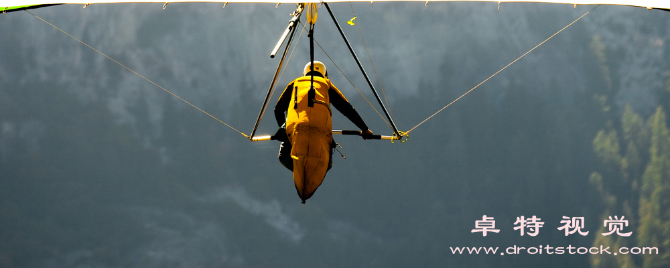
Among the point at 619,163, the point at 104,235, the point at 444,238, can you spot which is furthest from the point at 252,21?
the point at 619,163

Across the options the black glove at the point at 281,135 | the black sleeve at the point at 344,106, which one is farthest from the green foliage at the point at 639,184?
the black glove at the point at 281,135

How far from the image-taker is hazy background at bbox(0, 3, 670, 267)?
208 feet

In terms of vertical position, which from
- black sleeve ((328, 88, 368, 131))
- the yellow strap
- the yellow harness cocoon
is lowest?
the yellow harness cocoon

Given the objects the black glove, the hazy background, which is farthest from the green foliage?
the black glove

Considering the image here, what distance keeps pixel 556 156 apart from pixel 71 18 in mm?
50555

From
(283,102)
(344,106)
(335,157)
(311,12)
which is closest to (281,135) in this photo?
(283,102)

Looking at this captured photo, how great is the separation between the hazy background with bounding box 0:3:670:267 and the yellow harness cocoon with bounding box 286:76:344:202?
4845cm

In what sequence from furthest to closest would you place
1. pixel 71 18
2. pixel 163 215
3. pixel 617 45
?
pixel 163 215, pixel 617 45, pixel 71 18

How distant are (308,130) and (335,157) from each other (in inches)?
2009

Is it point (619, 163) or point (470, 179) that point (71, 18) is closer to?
point (470, 179)

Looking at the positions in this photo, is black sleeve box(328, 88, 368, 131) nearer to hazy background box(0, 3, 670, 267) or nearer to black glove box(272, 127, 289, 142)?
black glove box(272, 127, 289, 142)

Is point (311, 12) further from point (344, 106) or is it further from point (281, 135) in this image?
point (281, 135)

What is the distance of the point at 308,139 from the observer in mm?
12477

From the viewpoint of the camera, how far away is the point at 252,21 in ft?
212
